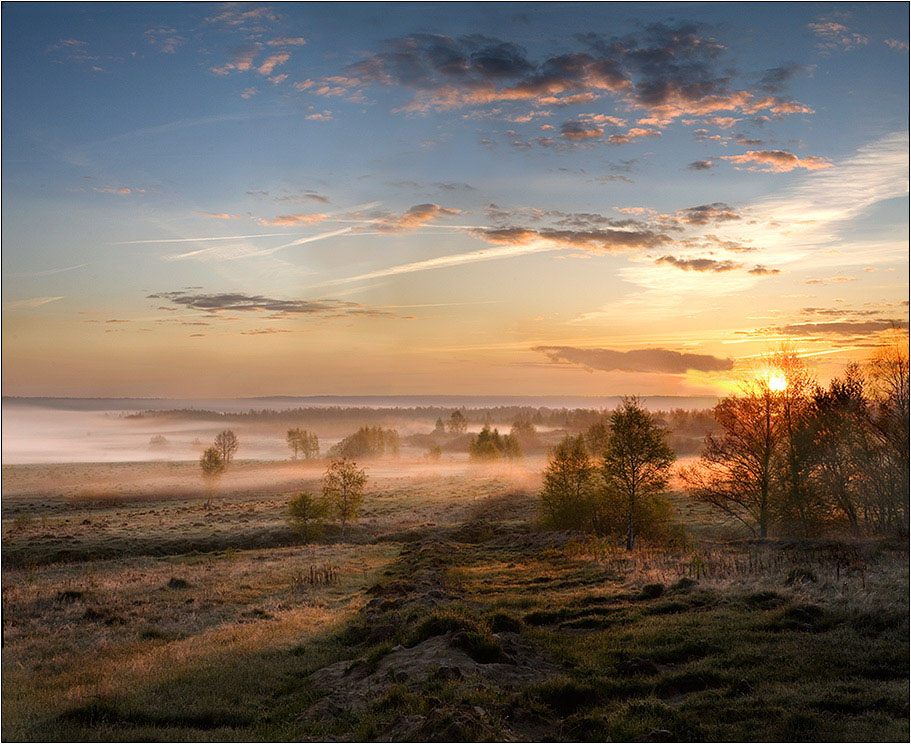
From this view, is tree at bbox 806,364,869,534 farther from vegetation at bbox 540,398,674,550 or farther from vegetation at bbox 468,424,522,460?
vegetation at bbox 468,424,522,460

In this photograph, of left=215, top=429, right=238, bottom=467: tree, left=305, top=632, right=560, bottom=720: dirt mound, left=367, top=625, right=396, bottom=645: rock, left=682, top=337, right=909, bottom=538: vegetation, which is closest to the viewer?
left=305, top=632, right=560, bottom=720: dirt mound

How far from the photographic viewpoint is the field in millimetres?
11836

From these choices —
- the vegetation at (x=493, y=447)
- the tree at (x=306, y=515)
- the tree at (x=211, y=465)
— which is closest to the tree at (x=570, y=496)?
the tree at (x=306, y=515)

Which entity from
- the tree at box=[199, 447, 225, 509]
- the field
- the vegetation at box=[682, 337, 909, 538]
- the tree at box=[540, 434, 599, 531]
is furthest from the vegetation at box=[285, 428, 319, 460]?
the vegetation at box=[682, 337, 909, 538]

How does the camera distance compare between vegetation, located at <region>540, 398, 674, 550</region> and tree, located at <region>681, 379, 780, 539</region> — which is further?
vegetation, located at <region>540, 398, 674, 550</region>

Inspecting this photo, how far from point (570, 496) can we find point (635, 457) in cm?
1369

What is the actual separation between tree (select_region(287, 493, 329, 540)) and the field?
2217cm

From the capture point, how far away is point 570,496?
5644 centimetres

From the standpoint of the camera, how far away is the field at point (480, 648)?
1184 cm

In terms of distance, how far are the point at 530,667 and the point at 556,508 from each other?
137ft

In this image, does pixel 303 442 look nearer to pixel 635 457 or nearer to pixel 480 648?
pixel 635 457

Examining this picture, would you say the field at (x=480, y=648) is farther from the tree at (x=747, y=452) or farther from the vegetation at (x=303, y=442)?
the vegetation at (x=303, y=442)

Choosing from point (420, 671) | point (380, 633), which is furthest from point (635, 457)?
point (420, 671)

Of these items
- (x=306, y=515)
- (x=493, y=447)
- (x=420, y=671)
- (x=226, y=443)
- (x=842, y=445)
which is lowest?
(x=493, y=447)
